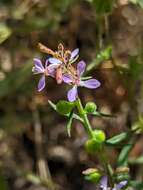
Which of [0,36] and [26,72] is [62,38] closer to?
[26,72]

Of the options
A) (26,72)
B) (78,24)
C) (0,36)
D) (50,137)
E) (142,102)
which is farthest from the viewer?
(78,24)

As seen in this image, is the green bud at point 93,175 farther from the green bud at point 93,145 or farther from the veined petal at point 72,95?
the veined petal at point 72,95

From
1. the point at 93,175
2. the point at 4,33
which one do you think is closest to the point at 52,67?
the point at 93,175

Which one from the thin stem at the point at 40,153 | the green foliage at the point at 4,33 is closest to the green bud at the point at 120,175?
the green foliage at the point at 4,33

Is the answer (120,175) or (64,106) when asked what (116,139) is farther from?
(64,106)

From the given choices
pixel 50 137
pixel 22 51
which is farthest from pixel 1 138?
pixel 22 51

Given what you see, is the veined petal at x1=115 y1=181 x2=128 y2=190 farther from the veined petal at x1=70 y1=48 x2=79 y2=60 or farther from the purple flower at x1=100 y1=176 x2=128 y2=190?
the veined petal at x1=70 y1=48 x2=79 y2=60

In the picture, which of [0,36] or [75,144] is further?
[75,144]


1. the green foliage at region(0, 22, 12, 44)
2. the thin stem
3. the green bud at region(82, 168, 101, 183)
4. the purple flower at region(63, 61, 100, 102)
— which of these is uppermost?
the green foliage at region(0, 22, 12, 44)

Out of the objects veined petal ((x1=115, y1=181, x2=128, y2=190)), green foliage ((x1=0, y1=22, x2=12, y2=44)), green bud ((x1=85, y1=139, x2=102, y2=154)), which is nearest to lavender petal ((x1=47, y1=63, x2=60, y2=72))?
green bud ((x1=85, y1=139, x2=102, y2=154))
